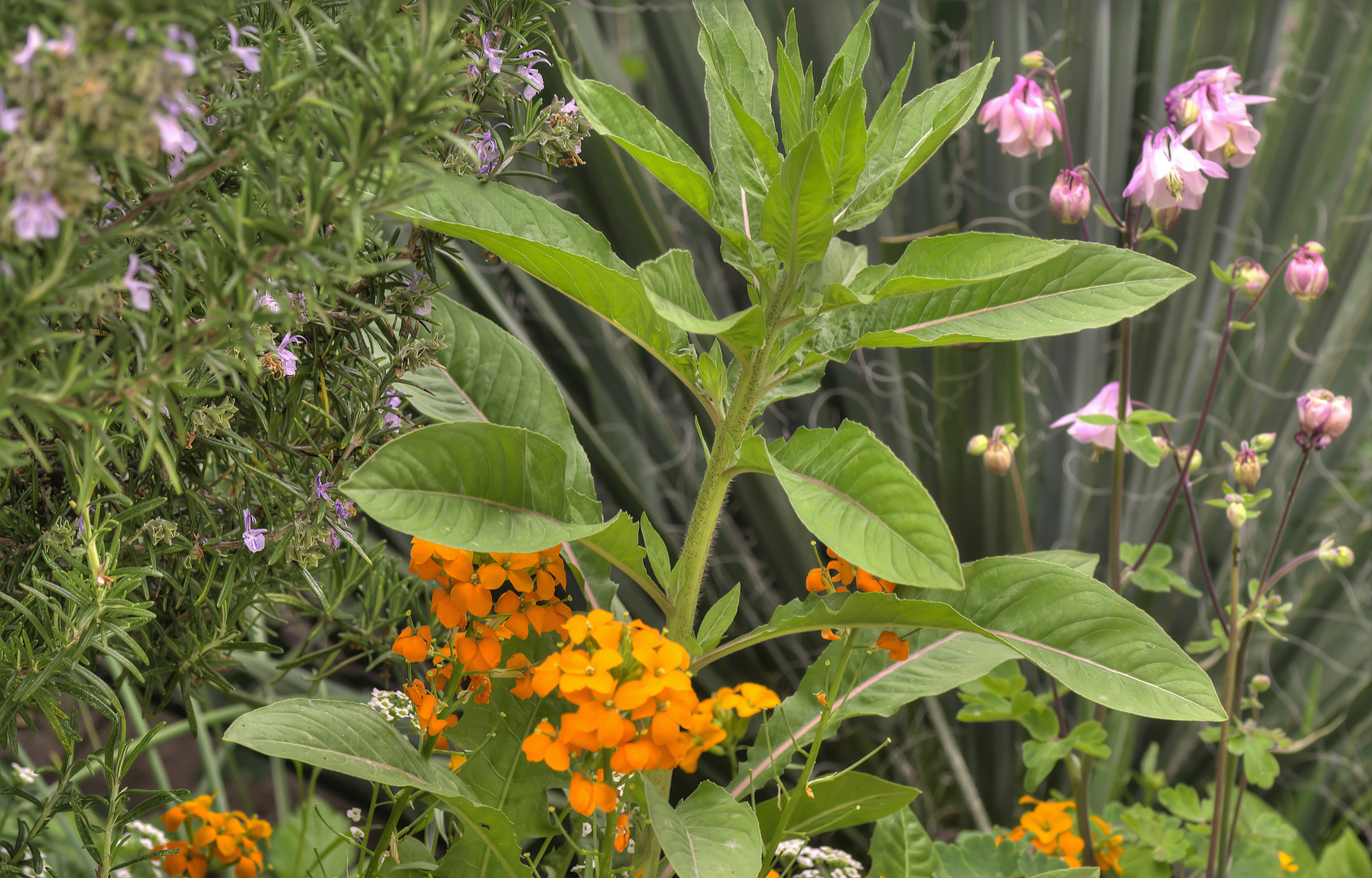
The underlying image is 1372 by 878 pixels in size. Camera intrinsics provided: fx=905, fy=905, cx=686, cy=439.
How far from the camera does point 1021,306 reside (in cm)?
65

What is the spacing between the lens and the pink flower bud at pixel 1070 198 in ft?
2.87

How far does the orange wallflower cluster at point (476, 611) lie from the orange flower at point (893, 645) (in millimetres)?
224

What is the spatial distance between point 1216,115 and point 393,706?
900mm

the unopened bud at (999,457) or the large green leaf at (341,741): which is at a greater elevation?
the large green leaf at (341,741)

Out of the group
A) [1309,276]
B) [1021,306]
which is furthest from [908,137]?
[1309,276]

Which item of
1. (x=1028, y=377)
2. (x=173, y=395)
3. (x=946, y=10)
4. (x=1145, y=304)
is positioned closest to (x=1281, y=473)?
(x=1028, y=377)

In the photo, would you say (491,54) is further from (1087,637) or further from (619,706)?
(1087,637)

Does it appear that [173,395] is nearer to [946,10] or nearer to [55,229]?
[55,229]

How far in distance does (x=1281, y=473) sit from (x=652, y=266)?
4.50ft

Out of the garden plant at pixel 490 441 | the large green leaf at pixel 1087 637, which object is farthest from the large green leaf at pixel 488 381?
the large green leaf at pixel 1087 637

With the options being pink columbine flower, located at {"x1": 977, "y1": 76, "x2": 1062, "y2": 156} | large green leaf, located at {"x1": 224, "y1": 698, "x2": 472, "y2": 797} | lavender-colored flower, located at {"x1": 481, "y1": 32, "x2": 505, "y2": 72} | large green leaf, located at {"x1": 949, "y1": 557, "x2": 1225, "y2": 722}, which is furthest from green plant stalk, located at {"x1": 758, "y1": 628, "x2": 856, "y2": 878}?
pink columbine flower, located at {"x1": 977, "y1": 76, "x2": 1062, "y2": 156}

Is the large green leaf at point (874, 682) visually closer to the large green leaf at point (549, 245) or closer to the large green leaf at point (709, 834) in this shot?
the large green leaf at point (709, 834)

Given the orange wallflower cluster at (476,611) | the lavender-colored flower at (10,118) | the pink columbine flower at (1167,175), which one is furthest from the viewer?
the pink columbine flower at (1167,175)

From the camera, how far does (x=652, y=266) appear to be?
1.70 ft
